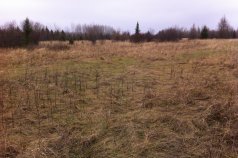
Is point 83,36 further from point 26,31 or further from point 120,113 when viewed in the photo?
point 120,113

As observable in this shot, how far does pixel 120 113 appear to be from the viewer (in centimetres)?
723

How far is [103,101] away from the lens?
8078mm

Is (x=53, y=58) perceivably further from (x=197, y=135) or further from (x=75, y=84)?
(x=197, y=135)

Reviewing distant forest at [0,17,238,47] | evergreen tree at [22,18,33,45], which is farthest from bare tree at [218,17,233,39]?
evergreen tree at [22,18,33,45]

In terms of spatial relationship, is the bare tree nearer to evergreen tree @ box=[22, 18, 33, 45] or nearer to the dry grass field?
evergreen tree @ box=[22, 18, 33, 45]

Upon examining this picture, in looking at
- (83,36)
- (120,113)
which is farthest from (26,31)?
(120,113)

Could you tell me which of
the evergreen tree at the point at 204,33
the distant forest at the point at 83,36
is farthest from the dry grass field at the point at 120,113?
the evergreen tree at the point at 204,33

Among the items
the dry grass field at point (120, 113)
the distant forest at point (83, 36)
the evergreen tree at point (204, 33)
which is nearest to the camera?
the dry grass field at point (120, 113)

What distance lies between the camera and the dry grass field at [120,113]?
5.53 metres

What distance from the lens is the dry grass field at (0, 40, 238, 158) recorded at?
553cm

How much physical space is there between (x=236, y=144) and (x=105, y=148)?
6.06ft

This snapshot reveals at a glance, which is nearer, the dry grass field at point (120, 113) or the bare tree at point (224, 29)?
the dry grass field at point (120, 113)

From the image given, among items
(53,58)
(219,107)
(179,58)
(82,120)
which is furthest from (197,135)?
(53,58)

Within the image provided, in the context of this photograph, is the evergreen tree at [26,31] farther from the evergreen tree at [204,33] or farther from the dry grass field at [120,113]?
the evergreen tree at [204,33]
